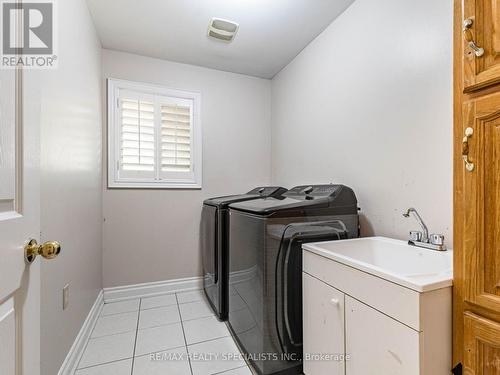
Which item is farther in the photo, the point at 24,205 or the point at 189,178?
the point at 189,178

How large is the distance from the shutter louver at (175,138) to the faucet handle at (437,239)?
2312 millimetres

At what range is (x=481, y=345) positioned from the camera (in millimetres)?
806

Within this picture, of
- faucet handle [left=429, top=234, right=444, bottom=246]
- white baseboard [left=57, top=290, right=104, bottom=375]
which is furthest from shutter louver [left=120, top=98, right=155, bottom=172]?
faucet handle [left=429, top=234, right=444, bottom=246]

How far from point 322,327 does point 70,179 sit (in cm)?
171

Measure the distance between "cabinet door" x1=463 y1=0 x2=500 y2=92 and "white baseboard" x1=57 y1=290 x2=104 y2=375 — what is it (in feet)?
7.63

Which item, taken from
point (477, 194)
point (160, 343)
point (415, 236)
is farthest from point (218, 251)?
point (477, 194)

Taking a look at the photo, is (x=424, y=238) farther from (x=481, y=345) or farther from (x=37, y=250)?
(x=37, y=250)

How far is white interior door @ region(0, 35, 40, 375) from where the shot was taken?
623mm

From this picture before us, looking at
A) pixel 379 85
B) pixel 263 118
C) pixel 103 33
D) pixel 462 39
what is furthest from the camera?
pixel 263 118

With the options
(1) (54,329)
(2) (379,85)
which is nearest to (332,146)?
(2) (379,85)

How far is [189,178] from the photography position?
2861mm

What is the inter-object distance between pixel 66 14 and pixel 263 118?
7.03 ft

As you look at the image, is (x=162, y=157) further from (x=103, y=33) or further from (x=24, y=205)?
(x=24, y=205)

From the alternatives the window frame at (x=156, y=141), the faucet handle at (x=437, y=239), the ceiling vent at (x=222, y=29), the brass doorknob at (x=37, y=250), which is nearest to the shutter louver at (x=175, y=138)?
the window frame at (x=156, y=141)
